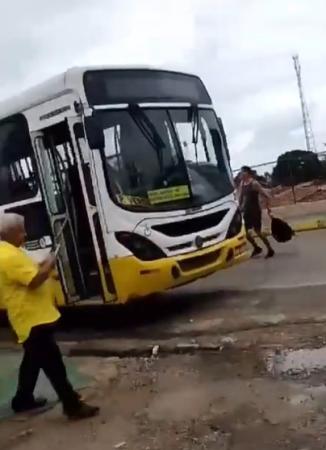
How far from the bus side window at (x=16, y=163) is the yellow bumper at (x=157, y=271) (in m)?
1.74

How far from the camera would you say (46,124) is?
10.8 meters

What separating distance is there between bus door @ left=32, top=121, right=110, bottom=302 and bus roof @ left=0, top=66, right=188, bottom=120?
0.43 m

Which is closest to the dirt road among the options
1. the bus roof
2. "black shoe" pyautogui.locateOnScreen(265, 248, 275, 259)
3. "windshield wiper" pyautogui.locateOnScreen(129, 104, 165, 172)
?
"windshield wiper" pyautogui.locateOnScreen(129, 104, 165, 172)

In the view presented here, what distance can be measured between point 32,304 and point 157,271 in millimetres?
3847

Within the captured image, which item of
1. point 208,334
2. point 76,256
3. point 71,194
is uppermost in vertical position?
point 71,194

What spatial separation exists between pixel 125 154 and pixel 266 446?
5.50m

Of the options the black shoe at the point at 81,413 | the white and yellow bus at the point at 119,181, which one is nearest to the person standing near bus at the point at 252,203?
the white and yellow bus at the point at 119,181

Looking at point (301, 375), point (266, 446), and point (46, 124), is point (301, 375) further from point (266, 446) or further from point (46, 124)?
point (46, 124)

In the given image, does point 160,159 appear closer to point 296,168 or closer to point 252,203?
point 252,203

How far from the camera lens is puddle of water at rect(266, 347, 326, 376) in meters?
7.53

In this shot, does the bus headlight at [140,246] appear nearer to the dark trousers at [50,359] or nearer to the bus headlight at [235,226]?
the bus headlight at [235,226]

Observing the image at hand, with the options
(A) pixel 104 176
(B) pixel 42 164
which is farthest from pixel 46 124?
(A) pixel 104 176

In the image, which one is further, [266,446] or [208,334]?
[208,334]

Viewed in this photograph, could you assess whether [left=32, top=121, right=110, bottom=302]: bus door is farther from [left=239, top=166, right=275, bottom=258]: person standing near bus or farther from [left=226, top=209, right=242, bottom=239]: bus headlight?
[left=239, top=166, right=275, bottom=258]: person standing near bus
